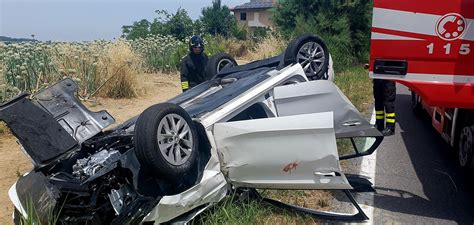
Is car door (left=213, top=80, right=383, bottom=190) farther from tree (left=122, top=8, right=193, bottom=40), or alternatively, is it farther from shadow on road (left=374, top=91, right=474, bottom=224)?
tree (left=122, top=8, right=193, bottom=40)

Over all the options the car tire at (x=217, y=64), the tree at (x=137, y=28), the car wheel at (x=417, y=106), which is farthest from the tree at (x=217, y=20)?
the car tire at (x=217, y=64)

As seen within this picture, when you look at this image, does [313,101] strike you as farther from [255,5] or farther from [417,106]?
[255,5]

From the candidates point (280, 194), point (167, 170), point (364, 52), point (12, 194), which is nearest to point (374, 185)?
point (280, 194)

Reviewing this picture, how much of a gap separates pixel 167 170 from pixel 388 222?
2.16 m

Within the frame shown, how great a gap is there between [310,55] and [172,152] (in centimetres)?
242

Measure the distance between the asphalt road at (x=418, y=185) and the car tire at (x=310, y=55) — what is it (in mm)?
1455

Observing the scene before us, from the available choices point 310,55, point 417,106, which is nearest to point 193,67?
point 310,55

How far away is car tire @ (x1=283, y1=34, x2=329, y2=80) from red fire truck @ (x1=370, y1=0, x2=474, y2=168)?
76 centimetres

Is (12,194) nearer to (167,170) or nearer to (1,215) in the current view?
(1,215)

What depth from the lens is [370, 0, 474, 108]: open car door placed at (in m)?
3.79

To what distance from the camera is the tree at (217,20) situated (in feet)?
112

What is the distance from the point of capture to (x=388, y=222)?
3885 mm

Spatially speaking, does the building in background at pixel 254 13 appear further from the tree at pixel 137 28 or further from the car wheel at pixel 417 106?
the car wheel at pixel 417 106

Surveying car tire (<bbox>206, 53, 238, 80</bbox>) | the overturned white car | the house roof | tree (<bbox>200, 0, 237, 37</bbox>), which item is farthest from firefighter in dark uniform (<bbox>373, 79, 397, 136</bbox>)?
the house roof
